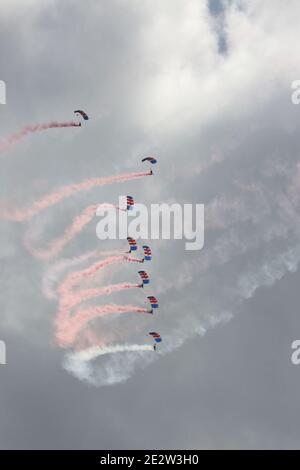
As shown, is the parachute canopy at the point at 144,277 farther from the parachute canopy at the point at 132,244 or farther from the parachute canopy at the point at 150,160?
the parachute canopy at the point at 150,160

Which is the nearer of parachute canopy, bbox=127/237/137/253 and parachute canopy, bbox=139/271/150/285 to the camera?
parachute canopy, bbox=127/237/137/253

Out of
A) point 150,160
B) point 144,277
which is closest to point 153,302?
point 144,277

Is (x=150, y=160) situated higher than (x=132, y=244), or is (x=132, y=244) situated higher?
(x=150, y=160)

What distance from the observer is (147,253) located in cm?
15975

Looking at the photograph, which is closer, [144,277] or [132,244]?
[132,244]

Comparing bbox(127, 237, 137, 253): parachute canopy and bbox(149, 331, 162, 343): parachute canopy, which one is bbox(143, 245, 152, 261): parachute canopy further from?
bbox(149, 331, 162, 343): parachute canopy

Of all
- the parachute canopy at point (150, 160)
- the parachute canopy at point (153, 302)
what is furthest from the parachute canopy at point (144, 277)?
the parachute canopy at point (150, 160)

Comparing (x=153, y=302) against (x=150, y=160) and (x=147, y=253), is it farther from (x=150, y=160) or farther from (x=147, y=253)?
(x=150, y=160)

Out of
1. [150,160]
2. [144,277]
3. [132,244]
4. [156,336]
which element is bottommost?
[156,336]

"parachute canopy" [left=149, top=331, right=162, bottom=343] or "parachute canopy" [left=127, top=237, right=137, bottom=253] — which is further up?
"parachute canopy" [left=127, top=237, right=137, bottom=253]

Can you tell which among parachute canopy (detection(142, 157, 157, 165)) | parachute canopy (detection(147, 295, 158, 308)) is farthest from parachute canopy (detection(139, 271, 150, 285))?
parachute canopy (detection(142, 157, 157, 165))
